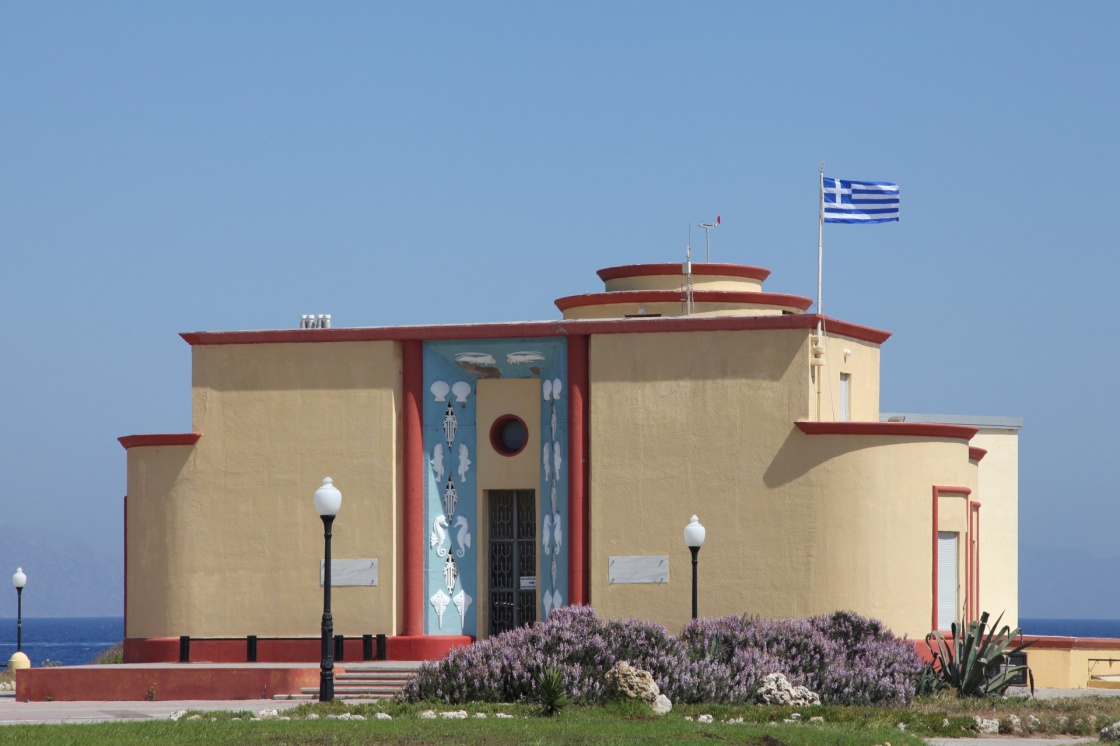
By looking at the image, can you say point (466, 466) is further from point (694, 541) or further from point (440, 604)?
point (694, 541)

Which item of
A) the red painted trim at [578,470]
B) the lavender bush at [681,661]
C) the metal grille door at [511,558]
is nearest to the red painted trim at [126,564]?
the metal grille door at [511,558]

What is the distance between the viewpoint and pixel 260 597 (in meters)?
32.7

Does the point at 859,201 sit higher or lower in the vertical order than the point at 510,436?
higher

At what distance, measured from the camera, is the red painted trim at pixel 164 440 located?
33125 millimetres

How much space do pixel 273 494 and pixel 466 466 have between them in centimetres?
362

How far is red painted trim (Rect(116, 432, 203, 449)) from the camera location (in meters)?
33.1

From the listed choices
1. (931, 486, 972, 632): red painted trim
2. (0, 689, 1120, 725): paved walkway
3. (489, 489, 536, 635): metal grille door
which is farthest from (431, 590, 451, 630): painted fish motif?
(931, 486, 972, 632): red painted trim

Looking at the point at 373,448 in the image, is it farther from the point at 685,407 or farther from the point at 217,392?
the point at 685,407

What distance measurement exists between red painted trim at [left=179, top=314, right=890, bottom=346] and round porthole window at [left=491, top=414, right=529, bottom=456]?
65.4 inches

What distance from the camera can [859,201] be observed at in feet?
111

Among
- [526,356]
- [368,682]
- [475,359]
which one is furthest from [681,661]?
[475,359]

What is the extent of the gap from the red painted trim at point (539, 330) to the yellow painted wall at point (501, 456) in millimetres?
1106

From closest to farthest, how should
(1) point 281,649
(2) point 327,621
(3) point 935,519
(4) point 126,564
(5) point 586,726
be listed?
(5) point 586,726
(2) point 327,621
(3) point 935,519
(1) point 281,649
(4) point 126,564

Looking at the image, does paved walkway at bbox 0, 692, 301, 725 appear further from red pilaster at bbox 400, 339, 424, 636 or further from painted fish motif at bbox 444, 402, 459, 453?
painted fish motif at bbox 444, 402, 459, 453
